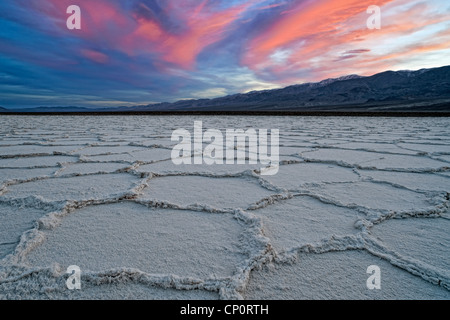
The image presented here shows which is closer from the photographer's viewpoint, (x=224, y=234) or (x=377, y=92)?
(x=224, y=234)

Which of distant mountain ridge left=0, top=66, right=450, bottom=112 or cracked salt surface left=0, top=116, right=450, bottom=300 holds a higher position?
distant mountain ridge left=0, top=66, right=450, bottom=112

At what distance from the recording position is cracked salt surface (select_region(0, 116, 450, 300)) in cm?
56

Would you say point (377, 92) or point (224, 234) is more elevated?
point (377, 92)

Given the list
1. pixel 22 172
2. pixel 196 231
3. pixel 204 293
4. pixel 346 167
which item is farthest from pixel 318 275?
pixel 22 172

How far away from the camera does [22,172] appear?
59.5 inches

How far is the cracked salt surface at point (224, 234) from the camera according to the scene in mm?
562

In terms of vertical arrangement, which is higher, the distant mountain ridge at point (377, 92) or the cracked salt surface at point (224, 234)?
the distant mountain ridge at point (377, 92)

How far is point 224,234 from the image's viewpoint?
0.80 meters

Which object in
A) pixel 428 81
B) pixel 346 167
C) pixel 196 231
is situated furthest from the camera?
pixel 428 81

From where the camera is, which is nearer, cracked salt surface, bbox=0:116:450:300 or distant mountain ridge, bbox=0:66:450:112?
cracked salt surface, bbox=0:116:450:300

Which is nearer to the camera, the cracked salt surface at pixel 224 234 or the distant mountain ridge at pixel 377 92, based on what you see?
the cracked salt surface at pixel 224 234
